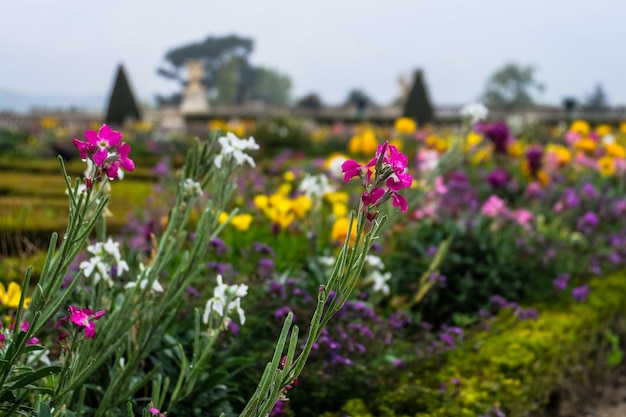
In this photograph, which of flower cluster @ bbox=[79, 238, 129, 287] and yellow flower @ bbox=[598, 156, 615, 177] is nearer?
flower cluster @ bbox=[79, 238, 129, 287]

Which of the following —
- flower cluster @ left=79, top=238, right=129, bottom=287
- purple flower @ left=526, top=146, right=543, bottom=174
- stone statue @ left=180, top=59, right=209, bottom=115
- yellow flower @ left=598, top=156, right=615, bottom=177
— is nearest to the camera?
flower cluster @ left=79, top=238, right=129, bottom=287

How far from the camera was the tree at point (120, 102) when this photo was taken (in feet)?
63.0

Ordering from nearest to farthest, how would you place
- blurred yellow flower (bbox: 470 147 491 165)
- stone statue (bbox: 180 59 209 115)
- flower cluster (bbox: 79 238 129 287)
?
flower cluster (bbox: 79 238 129 287), blurred yellow flower (bbox: 470 147 491 165), stone statue (bbox: 180 59 209 115)

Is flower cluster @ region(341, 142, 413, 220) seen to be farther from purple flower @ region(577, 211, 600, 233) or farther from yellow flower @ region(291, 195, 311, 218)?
purple flower @ region(577, 211, 600, 233)

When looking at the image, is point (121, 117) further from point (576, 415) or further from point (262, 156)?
point (576, 415)

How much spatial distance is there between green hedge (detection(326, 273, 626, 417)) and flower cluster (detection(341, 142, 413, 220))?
1462mm

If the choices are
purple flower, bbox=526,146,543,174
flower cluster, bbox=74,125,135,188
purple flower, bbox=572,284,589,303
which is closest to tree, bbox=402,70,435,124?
purple flower, bbox=526,146,543,174

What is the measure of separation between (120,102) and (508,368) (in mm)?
16858

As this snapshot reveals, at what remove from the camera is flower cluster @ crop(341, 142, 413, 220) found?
165cm

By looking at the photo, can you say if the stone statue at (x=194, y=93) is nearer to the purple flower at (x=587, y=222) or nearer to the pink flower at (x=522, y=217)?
the purple flower at (x=587, y=222)

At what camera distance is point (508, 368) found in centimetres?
364

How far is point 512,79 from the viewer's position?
6794cm

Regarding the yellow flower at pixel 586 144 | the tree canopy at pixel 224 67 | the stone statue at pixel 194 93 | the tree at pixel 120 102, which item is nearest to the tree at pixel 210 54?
the tree canopy at pixel 224 67

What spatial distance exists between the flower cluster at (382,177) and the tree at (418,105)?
18391mm
